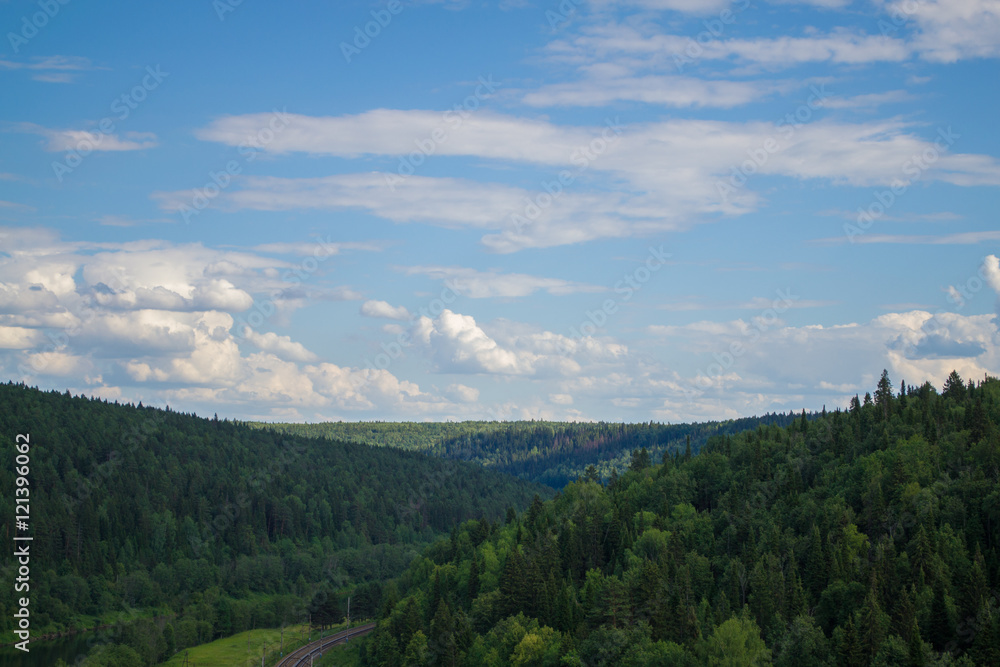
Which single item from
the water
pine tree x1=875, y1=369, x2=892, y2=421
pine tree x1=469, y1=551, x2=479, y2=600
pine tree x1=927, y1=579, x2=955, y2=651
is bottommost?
the water

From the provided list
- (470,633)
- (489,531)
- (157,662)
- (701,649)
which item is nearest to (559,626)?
(470,633)

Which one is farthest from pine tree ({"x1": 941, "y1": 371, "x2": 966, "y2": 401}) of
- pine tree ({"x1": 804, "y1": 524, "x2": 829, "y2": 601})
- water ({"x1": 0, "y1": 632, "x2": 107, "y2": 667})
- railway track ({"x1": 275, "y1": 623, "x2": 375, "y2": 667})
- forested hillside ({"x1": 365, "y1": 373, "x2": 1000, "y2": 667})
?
water ({"x1": 0, "y1": 632, "x2": 107, "y2": 667})

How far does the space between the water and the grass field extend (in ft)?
61.5

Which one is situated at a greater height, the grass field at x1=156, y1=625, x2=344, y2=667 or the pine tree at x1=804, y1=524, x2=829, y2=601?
the pine tree at x1=804, y1=524, x2=829, y2=601

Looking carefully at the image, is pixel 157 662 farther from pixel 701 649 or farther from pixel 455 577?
pixel 701 649

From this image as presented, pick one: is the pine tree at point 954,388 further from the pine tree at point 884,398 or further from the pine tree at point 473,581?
the pine tree at point 473,581

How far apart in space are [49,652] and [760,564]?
13519cm

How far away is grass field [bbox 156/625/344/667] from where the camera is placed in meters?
162

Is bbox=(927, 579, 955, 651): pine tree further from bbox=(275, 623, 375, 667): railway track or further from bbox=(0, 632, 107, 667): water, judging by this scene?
bbox=(0, 632, 107, 667): water

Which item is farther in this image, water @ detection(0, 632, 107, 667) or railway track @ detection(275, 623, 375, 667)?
water @ detection(0, 632, 107, 667)

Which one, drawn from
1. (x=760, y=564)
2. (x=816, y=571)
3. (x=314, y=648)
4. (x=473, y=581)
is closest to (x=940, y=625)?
(x=816, y=571)

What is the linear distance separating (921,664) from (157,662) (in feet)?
418

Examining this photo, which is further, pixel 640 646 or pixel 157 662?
pixel 157 662

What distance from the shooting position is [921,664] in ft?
304
